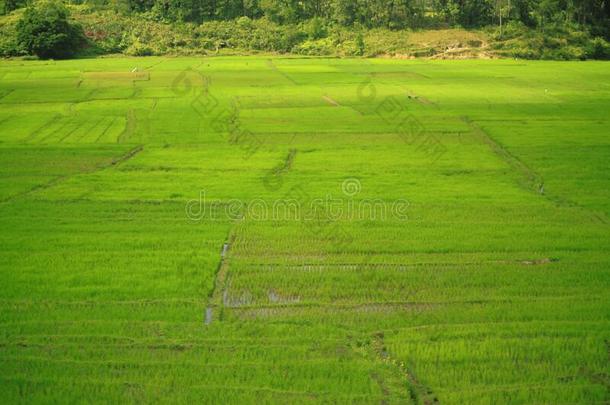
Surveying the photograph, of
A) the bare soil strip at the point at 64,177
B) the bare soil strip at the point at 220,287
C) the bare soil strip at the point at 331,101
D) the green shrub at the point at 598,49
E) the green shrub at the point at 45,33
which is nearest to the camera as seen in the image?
the bare soil strip at the point at 220,287

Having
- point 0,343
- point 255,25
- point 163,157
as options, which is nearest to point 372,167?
point 163,157

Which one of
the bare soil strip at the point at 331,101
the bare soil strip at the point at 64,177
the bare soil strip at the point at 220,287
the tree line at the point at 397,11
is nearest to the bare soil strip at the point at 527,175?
the bare soil strip at the point at 331,101

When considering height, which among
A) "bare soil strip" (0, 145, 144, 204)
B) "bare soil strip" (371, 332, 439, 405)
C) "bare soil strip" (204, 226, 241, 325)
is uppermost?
"bare soil strip" (371, 332, 439, 405)

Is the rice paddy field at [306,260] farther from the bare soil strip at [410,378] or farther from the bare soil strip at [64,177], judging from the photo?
the bare soil strip at [64,177]

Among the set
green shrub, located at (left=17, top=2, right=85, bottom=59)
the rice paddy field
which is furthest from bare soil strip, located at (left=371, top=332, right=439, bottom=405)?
green shrub, located at (left=17, top=2, right=85, bottom=59)

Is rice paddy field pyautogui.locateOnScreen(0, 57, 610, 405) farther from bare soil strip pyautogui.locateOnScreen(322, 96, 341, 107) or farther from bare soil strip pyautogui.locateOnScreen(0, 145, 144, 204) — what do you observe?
bare soil strip pyautogui.locateOnScreen(322, 96, 341, 107)

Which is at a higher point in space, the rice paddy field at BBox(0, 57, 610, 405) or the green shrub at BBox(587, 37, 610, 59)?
the rice paddy field at BBox(0, 57, 610, 405)
